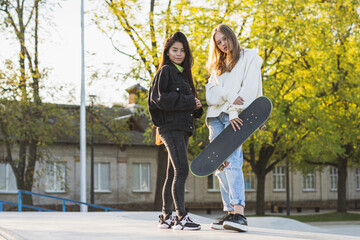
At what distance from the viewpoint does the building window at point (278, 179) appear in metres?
46.6

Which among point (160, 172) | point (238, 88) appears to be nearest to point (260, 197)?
point (160, 172)

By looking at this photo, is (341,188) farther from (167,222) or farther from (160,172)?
(167,222)

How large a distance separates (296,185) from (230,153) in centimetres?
4260

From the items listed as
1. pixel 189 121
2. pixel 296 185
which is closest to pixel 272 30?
pixel 189 121

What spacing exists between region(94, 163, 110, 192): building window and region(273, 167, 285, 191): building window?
14396mm

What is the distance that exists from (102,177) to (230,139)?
33.8 metres

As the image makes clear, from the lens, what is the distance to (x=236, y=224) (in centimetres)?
565

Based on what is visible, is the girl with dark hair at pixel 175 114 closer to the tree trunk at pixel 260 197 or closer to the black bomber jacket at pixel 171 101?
the black bomber jacket at pixel 171 101

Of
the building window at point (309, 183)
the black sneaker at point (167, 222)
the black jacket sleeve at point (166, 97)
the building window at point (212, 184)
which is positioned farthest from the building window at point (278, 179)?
the black jacket sleeve at point (166, 97)

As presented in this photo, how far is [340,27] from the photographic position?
84.0ft

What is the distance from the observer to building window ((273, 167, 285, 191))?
46594 millimetres

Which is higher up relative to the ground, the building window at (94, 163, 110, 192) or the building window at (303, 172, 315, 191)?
the building window at (94, 163, 110, 192)

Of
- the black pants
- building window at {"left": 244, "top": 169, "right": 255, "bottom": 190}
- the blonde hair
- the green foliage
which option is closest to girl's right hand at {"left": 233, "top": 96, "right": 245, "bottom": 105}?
the blonde hair

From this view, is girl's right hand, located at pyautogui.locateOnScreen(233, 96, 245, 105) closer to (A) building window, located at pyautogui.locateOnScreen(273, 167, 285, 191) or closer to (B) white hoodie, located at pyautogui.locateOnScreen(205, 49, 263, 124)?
(B) white hoodie, located at pyautogui.locateOnScreen(205, 49, 263, 124)
